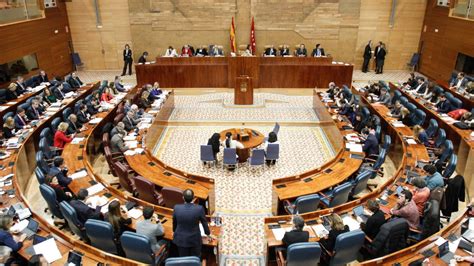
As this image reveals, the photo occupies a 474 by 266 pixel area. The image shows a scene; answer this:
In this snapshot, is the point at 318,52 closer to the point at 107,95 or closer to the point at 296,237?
the point at 107,95

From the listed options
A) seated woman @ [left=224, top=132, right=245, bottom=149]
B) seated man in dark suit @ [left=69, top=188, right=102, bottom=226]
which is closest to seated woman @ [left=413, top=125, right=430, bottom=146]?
seated woman @ [left=224, top=132, right=245, bottom=149]

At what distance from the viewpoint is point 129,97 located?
15297 mm

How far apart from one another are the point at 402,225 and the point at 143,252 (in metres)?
4.39

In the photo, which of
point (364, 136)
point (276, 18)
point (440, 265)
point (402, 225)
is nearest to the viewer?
point (440, 265)

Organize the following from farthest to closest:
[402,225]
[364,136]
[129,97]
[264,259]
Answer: [129,97]
[364,136]
[264,259]
[402,225]

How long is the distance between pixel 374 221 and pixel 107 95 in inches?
444

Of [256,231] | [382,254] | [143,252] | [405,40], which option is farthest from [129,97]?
[405,40]

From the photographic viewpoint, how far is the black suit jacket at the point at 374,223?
663cm

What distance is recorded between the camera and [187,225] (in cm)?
607

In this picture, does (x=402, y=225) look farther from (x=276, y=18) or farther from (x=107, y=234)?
(x=276, y=18)

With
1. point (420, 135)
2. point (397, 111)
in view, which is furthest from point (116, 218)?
point (397, 111)

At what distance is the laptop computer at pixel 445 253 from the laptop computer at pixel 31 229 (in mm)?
7001

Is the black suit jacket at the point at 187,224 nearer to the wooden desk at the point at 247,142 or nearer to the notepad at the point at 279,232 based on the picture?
the notepad at the point at 279,232

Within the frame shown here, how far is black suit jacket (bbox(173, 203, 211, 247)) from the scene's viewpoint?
19.8 feet
